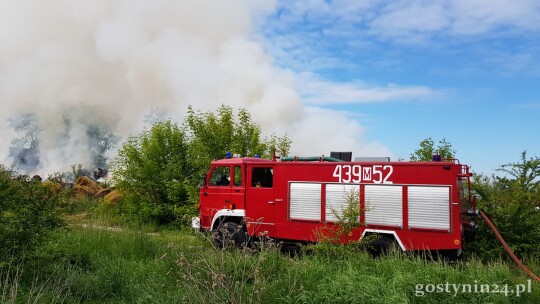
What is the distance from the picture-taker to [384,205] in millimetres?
9695

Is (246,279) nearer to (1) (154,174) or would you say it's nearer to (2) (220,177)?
(2) (220,177)

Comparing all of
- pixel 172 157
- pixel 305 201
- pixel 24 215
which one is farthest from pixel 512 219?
pixel 172 157

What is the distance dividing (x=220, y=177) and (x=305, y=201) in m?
2.75

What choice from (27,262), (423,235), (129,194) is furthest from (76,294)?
(129,194)

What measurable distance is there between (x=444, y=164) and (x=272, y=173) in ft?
13.5

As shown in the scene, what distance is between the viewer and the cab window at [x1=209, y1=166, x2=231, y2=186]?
12.1m

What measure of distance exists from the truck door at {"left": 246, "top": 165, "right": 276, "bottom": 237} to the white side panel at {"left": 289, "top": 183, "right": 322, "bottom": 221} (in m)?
0.55

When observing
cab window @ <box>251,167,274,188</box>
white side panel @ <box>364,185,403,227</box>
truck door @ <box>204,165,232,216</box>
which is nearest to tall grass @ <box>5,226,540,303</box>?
white side panel @ <box>364,185,403,227</box>

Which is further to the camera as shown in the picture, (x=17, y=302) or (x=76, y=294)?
(x=76, y=294)

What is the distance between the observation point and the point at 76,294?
6.60 m

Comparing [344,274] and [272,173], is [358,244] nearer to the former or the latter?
[344,274]

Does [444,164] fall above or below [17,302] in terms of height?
above

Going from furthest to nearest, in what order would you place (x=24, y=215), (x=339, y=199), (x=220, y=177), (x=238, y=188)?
1. (x=220, y=177)
2. (x=238, y=188)
3. (x=339, y=199)
4. (x=24, y=215)

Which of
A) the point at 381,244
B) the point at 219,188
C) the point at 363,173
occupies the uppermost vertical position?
the point at 363,173
